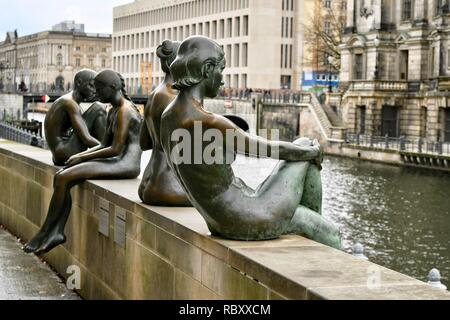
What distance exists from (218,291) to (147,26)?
126206 millimetres

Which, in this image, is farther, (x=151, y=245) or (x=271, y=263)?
(x=151, y=245)

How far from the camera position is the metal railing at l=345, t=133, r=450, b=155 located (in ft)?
171

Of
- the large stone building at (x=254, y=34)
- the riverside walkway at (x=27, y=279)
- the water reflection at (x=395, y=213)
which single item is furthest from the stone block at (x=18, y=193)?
the large stone building at (x=254, y=34)

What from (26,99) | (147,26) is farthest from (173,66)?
(147,26)

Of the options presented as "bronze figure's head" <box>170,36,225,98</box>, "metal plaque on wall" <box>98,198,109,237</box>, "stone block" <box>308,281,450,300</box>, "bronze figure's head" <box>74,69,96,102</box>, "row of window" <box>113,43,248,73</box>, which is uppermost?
"row of window" <box>113,43,248,73</box>

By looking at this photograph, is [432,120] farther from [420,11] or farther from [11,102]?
[11,102]

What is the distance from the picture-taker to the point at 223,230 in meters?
6.46

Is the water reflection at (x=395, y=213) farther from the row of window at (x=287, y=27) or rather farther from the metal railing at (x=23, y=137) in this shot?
the row of window at (x=287, y=27)

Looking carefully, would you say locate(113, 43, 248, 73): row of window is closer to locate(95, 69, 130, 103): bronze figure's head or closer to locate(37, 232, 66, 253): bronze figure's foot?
locate(95, 69, 130, 103): bronze figure's head

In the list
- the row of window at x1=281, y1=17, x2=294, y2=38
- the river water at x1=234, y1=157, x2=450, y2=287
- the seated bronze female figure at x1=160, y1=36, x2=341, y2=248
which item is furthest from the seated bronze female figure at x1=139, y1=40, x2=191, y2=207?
the row of window at x1=281, y1=17, x2=294, y2=38

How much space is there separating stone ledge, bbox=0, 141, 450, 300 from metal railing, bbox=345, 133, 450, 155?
42388 mm

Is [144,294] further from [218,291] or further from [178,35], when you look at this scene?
[178,35]

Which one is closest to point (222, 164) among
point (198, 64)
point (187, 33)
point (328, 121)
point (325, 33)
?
point (198, 64)
